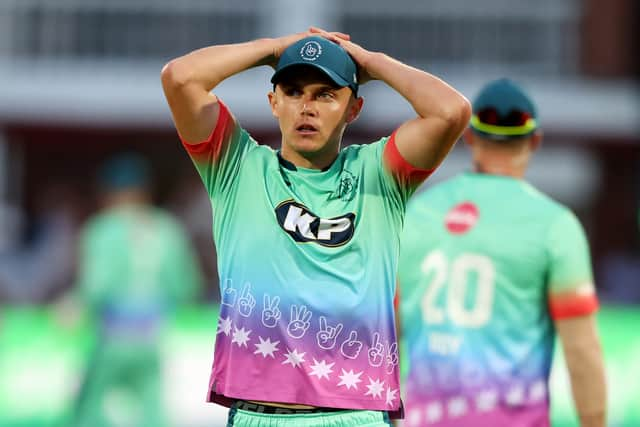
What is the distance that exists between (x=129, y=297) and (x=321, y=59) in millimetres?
6503

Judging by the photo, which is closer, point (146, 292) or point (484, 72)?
point (146, 292)

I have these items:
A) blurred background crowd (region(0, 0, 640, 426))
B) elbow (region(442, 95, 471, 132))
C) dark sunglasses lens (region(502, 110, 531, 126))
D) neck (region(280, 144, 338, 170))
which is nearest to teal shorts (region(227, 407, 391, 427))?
neck (region(280, 144, 338, 170))

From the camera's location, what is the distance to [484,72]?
23.3 m

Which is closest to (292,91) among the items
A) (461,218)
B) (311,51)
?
(311,51)

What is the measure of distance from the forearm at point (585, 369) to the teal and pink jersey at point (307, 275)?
133cm

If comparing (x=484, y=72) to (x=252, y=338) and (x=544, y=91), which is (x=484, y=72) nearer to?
(x=544, y=91)

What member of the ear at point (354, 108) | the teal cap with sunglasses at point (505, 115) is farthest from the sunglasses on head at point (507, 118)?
the ear at point (354, 108)

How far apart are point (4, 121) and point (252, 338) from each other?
19.7 metres

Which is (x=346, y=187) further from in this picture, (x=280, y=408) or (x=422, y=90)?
(x=280, y=408)

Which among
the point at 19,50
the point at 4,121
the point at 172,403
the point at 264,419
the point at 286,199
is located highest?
the point at 19,50

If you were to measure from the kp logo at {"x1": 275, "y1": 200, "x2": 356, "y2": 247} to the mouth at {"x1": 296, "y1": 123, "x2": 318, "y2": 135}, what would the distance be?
230 millimetres

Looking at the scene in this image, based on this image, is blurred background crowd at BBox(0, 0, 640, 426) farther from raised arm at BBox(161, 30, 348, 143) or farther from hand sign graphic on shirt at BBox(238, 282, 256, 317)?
hand sign graphic on shirt at BBox(238, 282, 256, 317)

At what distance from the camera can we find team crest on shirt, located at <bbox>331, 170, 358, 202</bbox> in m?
4.02

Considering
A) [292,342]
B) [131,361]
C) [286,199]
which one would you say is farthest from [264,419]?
[131,361]
